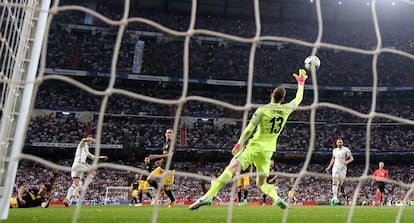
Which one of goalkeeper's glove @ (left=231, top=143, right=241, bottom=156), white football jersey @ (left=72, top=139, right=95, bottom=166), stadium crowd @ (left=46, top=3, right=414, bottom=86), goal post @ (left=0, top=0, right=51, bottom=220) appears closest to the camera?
goal post @ (left=0, top=0, right=51, bottom=220)

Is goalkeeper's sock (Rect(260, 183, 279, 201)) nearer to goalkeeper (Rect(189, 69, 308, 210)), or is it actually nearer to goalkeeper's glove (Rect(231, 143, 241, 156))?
goalkeeper (Rect(189, 69, 308, 210))

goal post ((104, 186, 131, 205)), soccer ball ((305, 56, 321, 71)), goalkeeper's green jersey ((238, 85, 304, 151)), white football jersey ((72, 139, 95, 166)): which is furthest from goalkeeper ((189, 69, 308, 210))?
goal post ((104, 186, 131, 205))

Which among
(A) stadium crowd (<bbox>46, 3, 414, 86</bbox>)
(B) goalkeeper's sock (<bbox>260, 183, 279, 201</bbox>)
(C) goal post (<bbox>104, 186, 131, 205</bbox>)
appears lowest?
(C) goal post (<bbox>104, 186, 131, 205</bbox>)

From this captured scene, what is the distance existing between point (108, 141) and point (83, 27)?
10924 millimetres

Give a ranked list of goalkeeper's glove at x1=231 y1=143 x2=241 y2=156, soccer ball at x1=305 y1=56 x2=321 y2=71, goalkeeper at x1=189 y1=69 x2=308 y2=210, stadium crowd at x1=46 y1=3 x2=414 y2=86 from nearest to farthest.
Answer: soccer ball at x1=305 y1=56 x2=321 y2=71, goalkeeper's glove at x1=231 y1=143 x2=241 y2=156, goalkeeper at x1=189 y1=69 x2=308 y2=210, stadium crowd at x1=46 y1=3 x2=414 y2=86

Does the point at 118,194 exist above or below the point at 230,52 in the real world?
below

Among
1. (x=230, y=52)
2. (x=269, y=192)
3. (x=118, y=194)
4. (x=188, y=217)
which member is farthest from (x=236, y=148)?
(x=230, y=52)

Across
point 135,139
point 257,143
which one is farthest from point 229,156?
point 257,143

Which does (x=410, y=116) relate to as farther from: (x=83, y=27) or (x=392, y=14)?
(x=83, y=27)

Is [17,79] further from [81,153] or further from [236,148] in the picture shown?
[81,153]

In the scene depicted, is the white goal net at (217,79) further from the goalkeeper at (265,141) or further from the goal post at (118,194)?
the goalkeeper at (265,141)

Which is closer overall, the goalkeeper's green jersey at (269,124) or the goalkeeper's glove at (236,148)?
the goalkeeper's glove at (236,148)

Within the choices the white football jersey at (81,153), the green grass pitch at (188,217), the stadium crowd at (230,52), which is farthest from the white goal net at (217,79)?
the green grass pitch at (188,217)

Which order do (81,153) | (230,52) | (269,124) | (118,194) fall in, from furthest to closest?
(230,52), (118,194), (81,153), (269,124)
